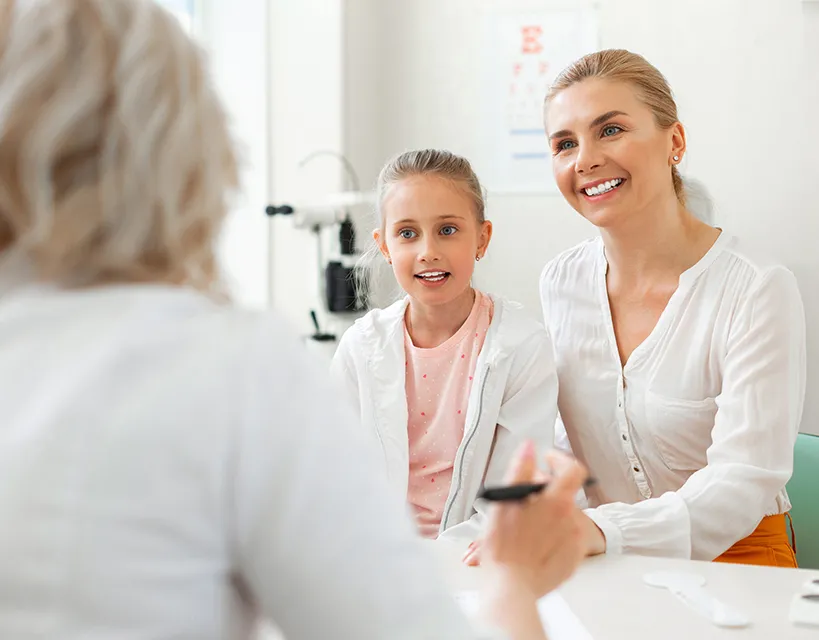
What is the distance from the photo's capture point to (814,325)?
8.79 ft

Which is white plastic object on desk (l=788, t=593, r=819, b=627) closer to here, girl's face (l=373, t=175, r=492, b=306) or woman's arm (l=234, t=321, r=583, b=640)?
woman's arm (l=234, t=321, r=583, b=640)

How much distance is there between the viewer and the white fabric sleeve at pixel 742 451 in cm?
134

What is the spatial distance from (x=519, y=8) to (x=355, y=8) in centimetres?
56

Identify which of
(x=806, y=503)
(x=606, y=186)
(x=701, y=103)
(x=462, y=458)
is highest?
(x=701, y=103)

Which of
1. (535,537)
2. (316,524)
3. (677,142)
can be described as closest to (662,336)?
(677,142)

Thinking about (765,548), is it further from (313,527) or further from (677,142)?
(313,527)

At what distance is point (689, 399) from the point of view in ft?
5.26

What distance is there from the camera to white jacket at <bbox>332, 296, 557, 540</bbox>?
5.34ft

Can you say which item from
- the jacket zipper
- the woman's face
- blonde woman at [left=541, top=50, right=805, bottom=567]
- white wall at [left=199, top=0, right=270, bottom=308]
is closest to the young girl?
the jacket zipper

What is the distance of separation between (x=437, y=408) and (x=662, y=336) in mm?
445

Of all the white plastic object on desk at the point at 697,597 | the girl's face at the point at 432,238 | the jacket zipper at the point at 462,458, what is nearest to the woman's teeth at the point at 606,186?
the girl's face at the point at 432,238

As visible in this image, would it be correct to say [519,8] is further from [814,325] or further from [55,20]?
[55,20]

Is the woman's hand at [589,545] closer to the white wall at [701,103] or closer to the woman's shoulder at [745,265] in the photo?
the woman's shoulder at [745,265]

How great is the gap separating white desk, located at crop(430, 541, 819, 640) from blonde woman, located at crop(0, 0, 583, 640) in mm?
523
